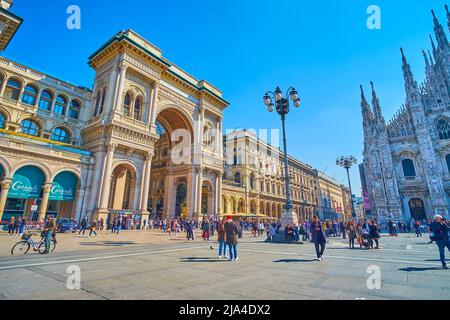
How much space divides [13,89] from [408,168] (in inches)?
2126

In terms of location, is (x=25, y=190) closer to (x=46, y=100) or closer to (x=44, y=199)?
(x=44, y=199)

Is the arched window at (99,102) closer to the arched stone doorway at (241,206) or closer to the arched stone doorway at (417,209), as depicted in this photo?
the arched stone doorway at (241,206)

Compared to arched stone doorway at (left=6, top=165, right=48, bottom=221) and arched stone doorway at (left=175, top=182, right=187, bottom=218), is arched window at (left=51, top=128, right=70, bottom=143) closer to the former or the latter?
arched stone doorway at (left=6, top=165, right=48, bottom=221)

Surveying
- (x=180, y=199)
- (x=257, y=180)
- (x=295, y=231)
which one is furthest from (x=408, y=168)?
(x=180, y=199)

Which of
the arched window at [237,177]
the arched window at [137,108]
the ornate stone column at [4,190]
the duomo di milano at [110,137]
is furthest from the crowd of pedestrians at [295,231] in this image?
the arched window at [237,177]

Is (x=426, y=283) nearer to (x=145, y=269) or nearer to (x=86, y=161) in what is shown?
(x=145, y=269)

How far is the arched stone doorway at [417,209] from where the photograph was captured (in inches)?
1375

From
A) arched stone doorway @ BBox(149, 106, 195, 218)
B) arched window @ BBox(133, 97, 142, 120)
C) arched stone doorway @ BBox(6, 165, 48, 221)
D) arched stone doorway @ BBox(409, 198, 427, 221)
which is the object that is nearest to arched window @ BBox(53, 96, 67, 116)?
arched window @ BBox(133, 97, 142, 120)

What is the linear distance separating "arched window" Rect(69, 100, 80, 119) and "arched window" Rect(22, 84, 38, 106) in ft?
11.6

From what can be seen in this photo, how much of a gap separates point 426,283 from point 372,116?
150ft

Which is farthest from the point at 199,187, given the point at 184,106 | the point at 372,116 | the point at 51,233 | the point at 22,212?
the point at 372,116

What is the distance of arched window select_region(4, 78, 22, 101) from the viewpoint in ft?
78.3

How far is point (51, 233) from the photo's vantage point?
30.4 feet

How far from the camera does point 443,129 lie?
1411 inches
